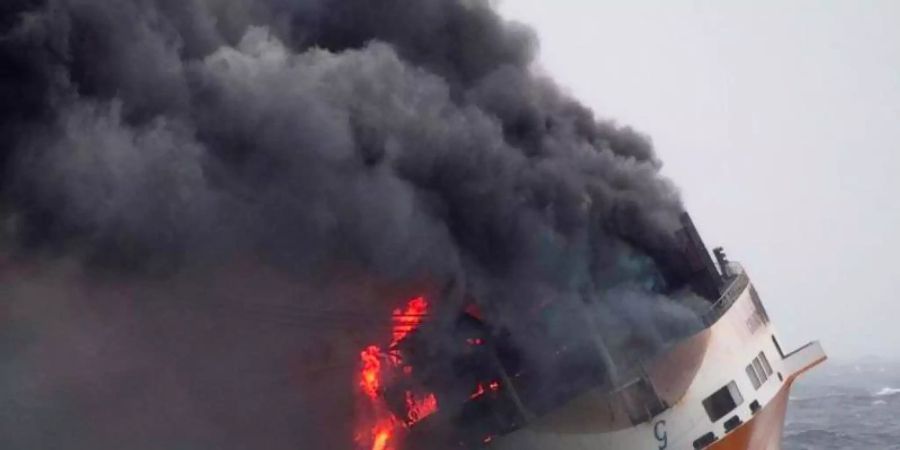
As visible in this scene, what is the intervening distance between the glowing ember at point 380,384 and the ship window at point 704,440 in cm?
585

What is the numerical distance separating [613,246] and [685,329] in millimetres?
2861

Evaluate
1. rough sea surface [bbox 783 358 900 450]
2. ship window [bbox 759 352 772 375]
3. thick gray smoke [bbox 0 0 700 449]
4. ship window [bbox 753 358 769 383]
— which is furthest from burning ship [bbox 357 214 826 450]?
rough sea surface [bbox 783 358 900 450]

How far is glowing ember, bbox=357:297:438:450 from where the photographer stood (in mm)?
20906

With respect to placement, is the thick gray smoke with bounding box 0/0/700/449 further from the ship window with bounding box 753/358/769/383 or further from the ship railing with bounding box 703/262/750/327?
the ship window with bounding box 753/358/769/383

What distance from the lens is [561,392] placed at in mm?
20031

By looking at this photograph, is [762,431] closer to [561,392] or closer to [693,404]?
[693,404]

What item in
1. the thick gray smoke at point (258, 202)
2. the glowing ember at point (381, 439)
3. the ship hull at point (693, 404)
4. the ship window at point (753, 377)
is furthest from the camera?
the ship window at point (753, 377)

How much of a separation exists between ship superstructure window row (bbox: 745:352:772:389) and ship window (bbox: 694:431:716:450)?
2.17m

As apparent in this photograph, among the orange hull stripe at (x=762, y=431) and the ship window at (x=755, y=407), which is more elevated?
the ship window at (x=755, y=407)

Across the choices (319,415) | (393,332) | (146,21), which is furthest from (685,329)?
(146,21)

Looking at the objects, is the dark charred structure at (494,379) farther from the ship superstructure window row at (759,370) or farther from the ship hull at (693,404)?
the ship superstructure window row at (759,370)

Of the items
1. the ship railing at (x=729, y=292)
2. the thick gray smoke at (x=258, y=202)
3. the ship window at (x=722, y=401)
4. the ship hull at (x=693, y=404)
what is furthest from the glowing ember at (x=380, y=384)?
the ship railing at (x=729, y=292)

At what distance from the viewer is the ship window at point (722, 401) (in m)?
20.8

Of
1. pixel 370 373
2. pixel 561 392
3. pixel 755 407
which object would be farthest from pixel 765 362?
pixel 370 373
